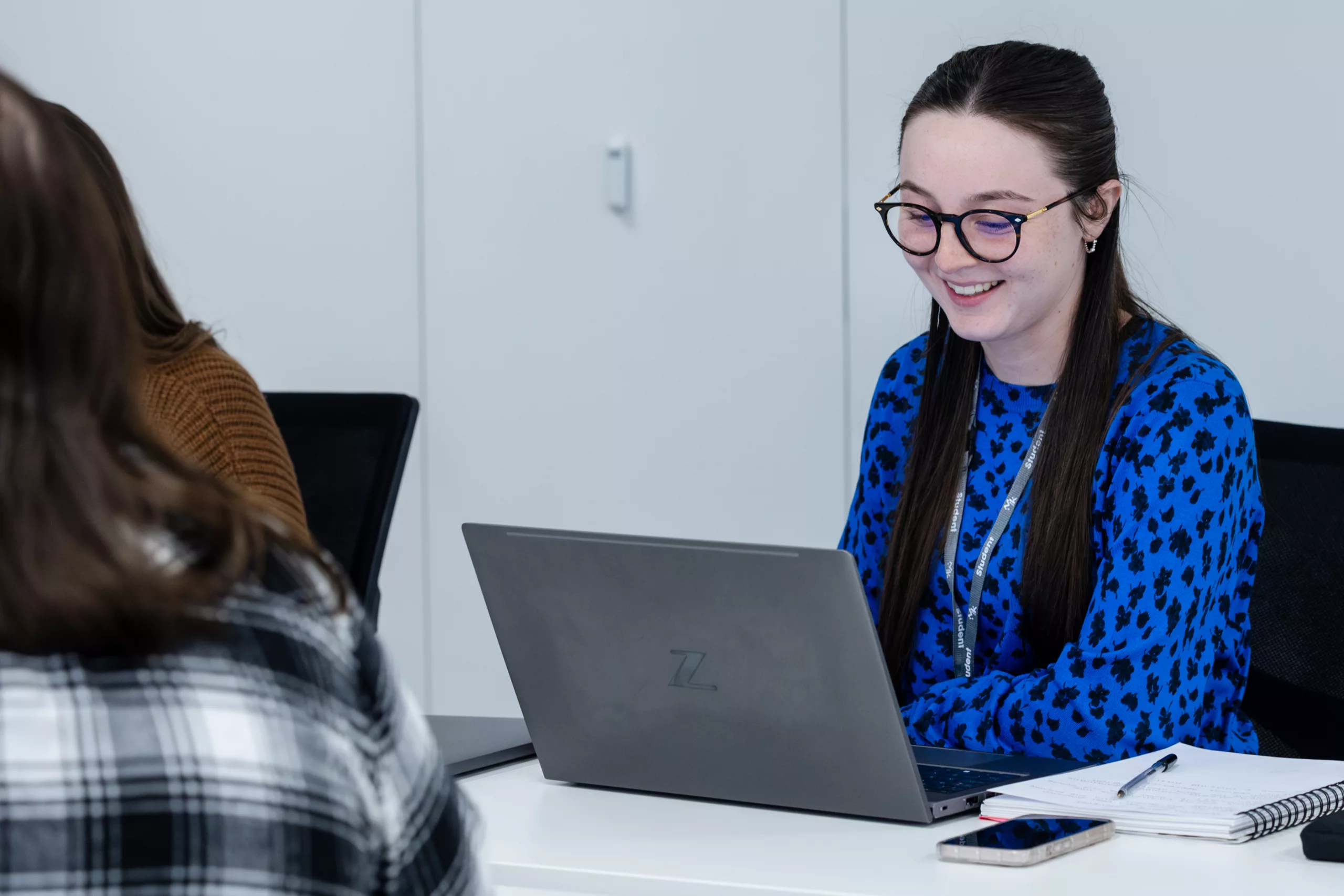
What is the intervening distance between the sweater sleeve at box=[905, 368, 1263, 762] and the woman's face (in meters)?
0.17

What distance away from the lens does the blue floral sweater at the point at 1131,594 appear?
58.9 inches

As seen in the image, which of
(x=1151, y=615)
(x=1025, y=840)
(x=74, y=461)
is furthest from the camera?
(x=1151, y=615)

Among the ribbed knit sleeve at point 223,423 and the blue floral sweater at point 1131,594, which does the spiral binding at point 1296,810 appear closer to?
the blue floral sweater at point 1131,594

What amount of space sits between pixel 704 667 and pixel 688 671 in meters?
0.02

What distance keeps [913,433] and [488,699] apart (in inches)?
60.1

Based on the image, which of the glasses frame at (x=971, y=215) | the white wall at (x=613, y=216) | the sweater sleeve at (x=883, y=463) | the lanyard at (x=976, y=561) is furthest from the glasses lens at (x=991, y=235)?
the white wall at (x=613, y=216)

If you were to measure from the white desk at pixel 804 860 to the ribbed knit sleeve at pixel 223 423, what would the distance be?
0.59m

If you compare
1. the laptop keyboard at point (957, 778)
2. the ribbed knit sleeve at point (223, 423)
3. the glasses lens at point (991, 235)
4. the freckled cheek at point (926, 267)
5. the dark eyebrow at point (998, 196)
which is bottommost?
the laptop keyboard at point (957, 778)

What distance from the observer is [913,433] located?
1904 mm

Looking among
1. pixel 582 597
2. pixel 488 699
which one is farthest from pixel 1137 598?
pixel 488 699

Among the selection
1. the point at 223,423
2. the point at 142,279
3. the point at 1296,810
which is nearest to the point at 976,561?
the point at 1296,810

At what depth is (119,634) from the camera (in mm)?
545

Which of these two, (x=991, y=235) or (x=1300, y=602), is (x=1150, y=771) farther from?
(x=991, y=235)

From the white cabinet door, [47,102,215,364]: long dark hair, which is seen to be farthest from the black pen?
the white cabinet door
